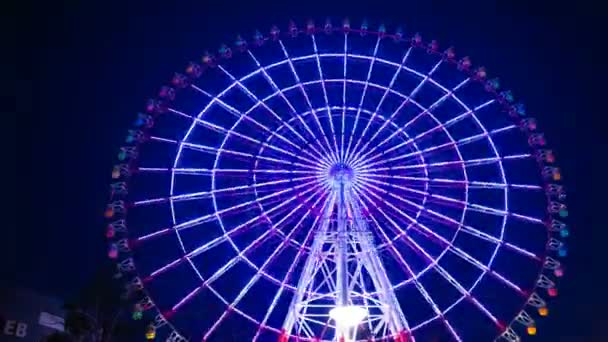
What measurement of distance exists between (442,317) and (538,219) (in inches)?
232

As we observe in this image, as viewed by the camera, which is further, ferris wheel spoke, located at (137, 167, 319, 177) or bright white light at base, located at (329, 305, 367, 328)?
ferris wheel spoke, located at (137, 167, 319, 177)

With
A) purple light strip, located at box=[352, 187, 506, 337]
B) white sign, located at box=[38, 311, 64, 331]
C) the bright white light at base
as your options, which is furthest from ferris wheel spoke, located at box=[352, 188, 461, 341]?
white sign, located at box=[38, 311, 64, 331]

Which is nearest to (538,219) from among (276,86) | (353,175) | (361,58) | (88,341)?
(353,175)

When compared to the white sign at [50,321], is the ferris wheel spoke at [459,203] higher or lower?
higher

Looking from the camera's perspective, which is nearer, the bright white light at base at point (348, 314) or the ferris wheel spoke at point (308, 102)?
the bright white light at base at point (348, 314)

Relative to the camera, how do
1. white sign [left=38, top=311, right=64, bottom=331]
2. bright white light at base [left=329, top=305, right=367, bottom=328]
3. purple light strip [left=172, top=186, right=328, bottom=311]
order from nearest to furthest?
1. bright white light at base [left=329, top=305, right=367, bottom=328]
2. purple light strip [left=172, top=186, right=328, bottom=311]
3. white sign [left=38, top=311, right=64, bottom=331]

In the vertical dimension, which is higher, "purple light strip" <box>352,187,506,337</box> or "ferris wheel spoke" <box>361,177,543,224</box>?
"ferris wheel spoke" <box>361,177,543,224</box>

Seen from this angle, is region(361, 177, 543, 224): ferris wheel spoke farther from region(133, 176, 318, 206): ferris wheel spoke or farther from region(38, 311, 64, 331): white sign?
region(38, 311, 64, 331): white sign

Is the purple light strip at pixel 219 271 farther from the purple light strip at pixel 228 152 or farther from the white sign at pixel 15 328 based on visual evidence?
the white sign at pixel 15 328

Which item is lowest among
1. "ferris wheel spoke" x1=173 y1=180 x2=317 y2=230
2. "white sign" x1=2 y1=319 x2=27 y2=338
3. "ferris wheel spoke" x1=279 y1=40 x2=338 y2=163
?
"white sign" x1=2 y1=319 x2=27 y2=338

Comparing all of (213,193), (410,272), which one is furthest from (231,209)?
(410,272)


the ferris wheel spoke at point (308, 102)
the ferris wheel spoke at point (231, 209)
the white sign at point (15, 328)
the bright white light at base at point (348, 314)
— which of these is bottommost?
the white sign at point (15, 328)

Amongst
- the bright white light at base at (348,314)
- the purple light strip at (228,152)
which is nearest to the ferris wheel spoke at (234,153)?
the purple light strip at (228,152)

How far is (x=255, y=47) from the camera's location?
1086 inches
